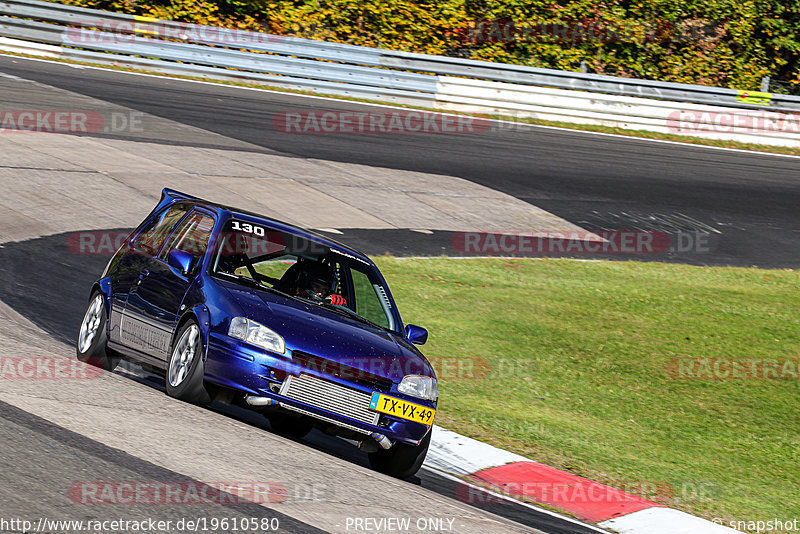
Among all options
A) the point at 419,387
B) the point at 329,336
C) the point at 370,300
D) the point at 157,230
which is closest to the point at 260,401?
the point at 329,336

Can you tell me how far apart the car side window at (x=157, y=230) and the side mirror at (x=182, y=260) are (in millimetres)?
675

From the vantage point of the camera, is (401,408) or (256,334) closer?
(256,334)

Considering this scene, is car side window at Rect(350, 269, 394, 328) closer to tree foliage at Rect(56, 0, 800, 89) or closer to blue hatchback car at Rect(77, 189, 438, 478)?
blue hatchback car at Rect(77, 189, 438, 478)

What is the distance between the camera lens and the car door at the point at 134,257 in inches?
321

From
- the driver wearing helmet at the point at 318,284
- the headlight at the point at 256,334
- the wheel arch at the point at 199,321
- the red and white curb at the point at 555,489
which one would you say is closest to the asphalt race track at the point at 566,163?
the red and white curb at the point at 555,489

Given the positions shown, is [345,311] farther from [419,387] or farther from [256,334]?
[256,334]

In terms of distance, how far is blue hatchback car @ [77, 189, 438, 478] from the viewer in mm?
6770

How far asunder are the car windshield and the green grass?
1412 millimetres

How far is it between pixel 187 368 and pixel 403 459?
1622mm

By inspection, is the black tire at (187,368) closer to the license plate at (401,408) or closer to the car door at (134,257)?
the car door at (134,257)

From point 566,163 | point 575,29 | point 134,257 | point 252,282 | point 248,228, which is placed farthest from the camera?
point 575,29

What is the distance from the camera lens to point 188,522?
477cm

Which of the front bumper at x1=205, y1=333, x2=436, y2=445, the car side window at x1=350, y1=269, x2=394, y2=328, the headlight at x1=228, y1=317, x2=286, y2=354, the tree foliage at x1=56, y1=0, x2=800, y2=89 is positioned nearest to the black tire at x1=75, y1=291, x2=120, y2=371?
the front bumper at x1=205, y1=333, x2=436, y2=445

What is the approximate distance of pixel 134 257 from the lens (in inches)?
334
